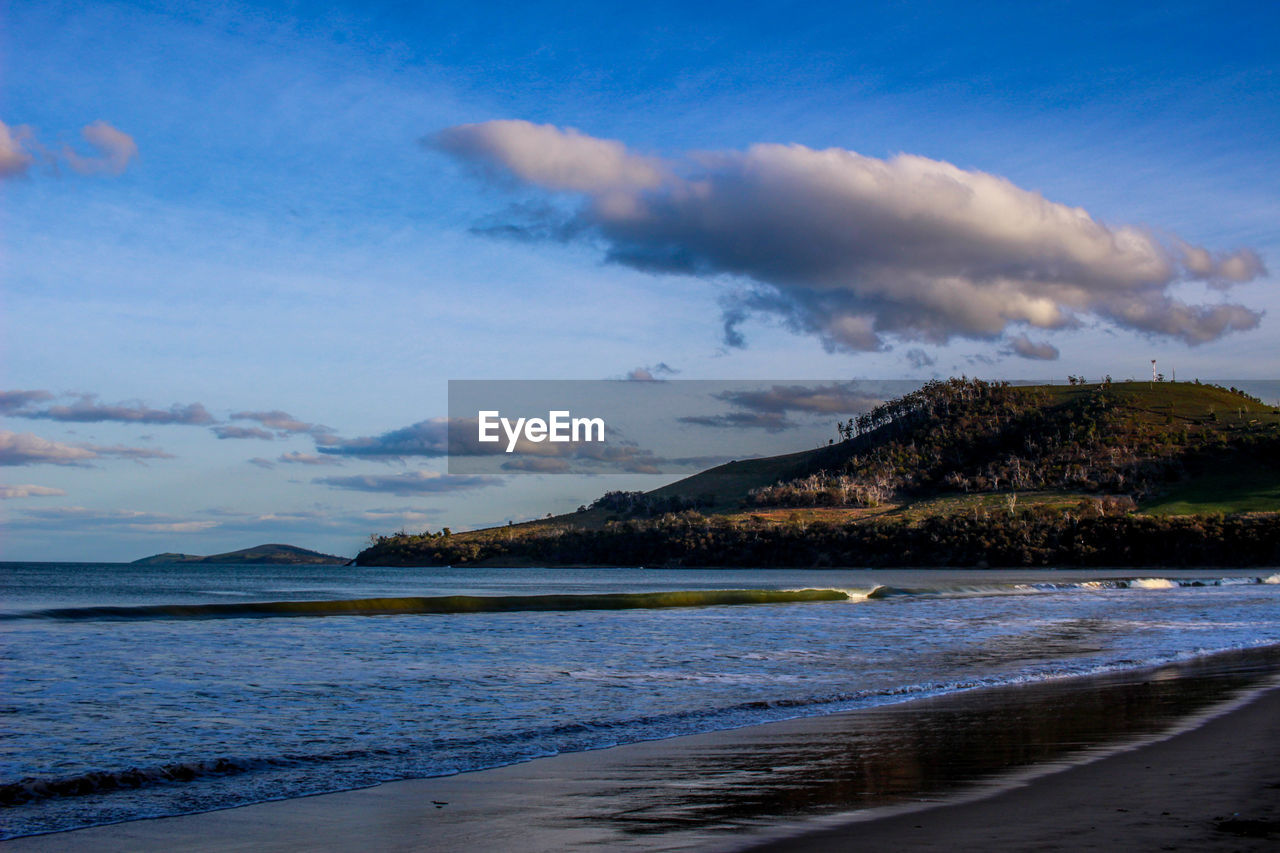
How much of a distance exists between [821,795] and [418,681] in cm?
1097

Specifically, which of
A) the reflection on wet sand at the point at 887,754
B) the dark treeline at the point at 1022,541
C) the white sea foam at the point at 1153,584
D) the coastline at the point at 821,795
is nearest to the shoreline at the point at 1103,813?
Result: the coastline at the point at 821,795

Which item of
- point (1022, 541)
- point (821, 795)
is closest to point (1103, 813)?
point (821, 795)

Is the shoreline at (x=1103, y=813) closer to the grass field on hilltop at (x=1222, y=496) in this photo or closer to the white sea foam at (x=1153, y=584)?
the white sea foam at (x=1153, y=584)

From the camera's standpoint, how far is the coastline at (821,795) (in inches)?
311

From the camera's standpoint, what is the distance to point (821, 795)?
372 inches

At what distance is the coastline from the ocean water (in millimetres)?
1023

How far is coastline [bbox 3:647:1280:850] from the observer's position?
7.90 metres

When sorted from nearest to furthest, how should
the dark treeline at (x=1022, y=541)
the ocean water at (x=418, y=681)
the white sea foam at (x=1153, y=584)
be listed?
1. the ocean water at (x=418, y=681)
2. the white sea foam at (x=1153, y=584)
3. the dark treeline at (x=1022, y=541)

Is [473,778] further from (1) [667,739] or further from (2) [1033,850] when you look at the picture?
(2) [1033,850]

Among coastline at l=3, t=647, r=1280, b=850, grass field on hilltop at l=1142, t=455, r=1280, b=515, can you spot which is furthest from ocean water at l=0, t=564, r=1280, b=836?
grass field on hilltop at l=1142, t=455, r=1280, b=515

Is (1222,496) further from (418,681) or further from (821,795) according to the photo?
(821,795)

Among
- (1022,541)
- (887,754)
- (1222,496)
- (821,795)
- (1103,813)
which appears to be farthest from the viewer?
(1222,496)

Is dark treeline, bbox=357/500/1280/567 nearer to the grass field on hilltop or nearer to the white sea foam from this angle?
the grass field on hilltop

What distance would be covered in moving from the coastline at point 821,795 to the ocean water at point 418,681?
1.02 m
